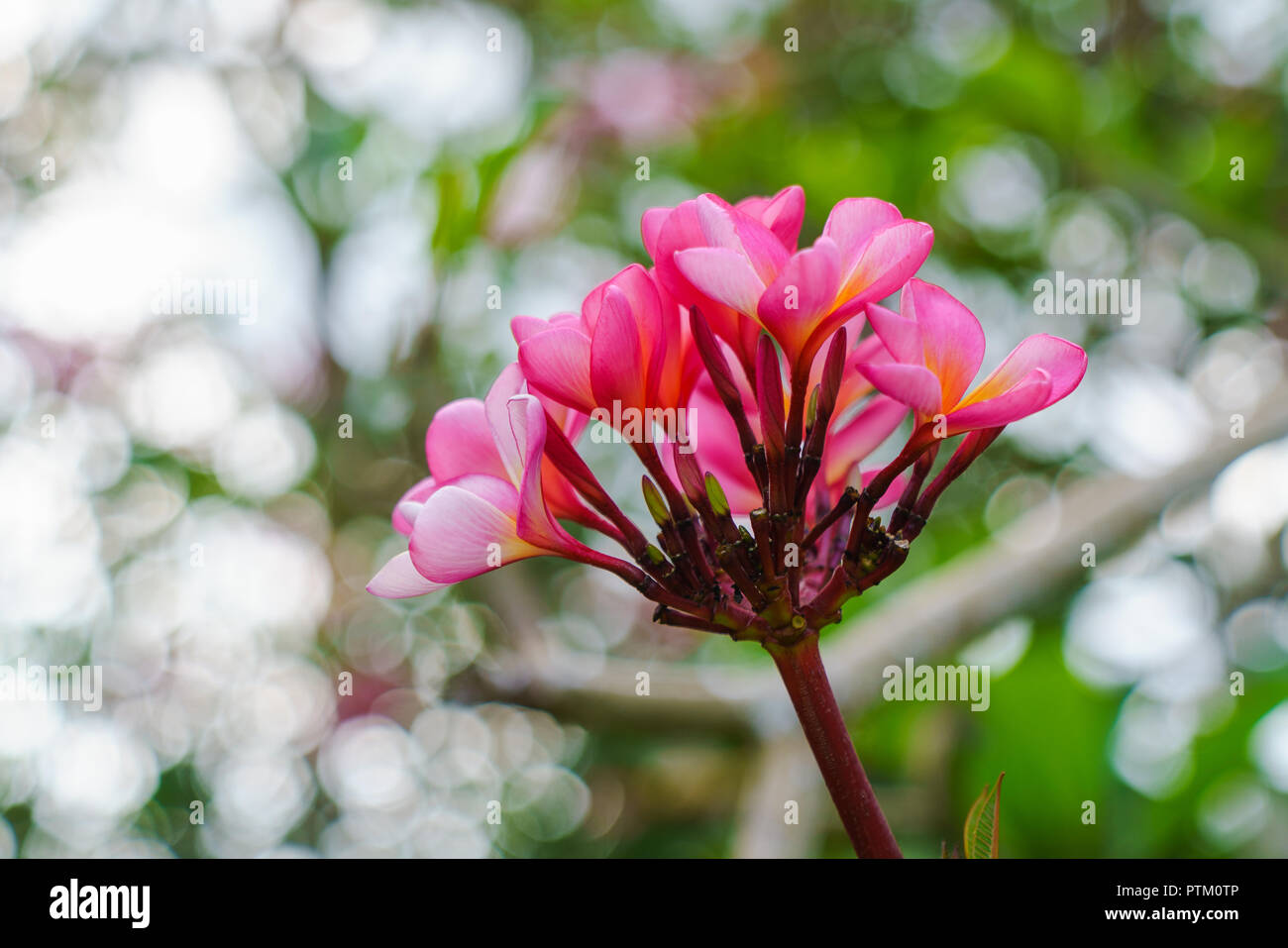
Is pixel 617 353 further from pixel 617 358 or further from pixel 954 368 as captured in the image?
pixel 954 368

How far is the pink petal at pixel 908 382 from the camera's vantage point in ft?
1.33

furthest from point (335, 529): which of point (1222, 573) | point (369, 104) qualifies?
point (1222, 573)

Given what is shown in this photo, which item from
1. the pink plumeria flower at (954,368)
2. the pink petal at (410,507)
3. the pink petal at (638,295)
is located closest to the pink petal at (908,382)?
the pink plumeria flower at (954,368)

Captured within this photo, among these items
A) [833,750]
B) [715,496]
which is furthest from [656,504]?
[833,750]

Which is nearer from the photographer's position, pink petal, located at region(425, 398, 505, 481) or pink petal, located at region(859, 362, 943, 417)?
pink petal, located at region(859, 362, 943, 417)

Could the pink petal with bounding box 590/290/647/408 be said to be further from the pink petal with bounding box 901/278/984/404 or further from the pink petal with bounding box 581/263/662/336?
the pink petal with bounding box 901/278/984/404

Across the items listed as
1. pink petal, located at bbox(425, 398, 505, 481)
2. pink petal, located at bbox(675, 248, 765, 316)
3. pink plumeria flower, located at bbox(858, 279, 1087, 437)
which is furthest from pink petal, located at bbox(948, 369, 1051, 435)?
pink petal, located at bbox(425, 398, 505, 481)

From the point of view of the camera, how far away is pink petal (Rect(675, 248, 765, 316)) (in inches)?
16.6

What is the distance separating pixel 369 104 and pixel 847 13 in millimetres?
1091

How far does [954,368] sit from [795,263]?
0.29 ft

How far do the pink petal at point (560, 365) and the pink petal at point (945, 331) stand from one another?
149 millimetres

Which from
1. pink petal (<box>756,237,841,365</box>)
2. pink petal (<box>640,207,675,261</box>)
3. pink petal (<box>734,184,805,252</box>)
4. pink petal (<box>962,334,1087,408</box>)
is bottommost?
pink petal (<box>962,334,1087,408</box>)

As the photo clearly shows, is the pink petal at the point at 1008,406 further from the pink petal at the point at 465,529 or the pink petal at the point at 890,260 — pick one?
the pink petal at the point at 465,529

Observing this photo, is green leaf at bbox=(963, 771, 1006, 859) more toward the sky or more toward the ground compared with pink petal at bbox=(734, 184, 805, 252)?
more toward the ground
